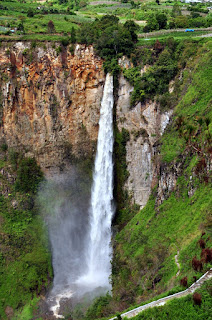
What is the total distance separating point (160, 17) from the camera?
194 feet

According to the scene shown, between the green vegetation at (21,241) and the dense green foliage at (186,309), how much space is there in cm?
1927

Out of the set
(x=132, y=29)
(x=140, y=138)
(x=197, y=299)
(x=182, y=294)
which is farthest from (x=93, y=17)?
(x=197, y=299)

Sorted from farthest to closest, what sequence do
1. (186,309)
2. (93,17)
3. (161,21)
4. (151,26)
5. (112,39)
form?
(93,17), (161,21), (151,26), (112,39), (186,309)

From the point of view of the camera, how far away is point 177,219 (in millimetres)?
39031

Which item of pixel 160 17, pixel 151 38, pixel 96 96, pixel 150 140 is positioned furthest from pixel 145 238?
pixel 160 17

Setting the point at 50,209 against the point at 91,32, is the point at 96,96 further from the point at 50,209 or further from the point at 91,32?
the point at 50,209

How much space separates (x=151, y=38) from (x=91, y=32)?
6.50m

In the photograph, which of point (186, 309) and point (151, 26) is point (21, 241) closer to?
A: point (186, 309)

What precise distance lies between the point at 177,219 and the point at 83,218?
50.7 ft

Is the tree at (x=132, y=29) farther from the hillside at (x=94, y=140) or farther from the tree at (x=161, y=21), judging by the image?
the tree at (x=161, y=21)

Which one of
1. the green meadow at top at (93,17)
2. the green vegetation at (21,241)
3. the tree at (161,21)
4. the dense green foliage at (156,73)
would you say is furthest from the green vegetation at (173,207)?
the tree at (161,21)

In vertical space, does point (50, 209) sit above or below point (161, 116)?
below

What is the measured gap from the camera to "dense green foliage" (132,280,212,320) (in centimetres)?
2705

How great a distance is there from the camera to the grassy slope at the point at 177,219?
115ft
